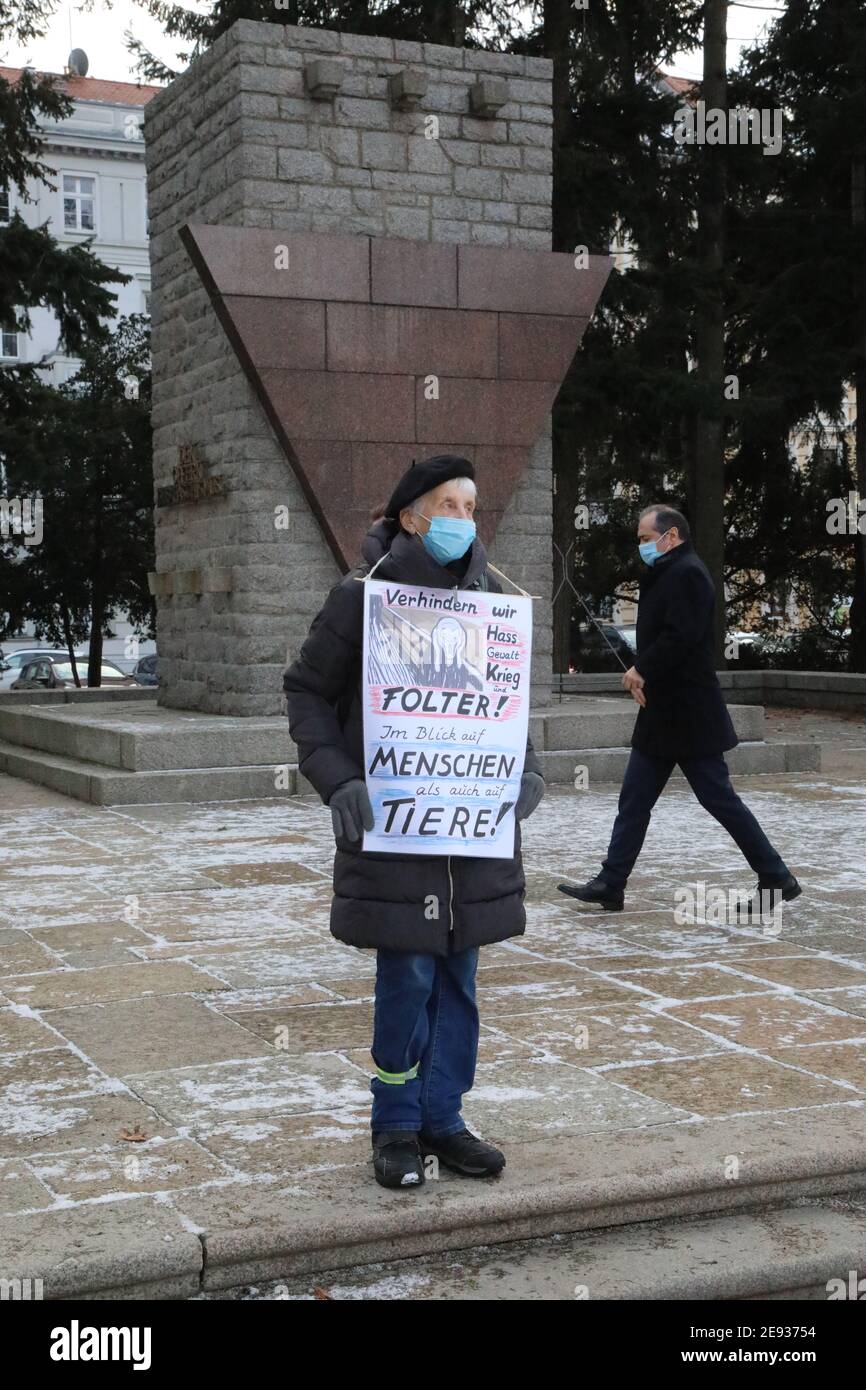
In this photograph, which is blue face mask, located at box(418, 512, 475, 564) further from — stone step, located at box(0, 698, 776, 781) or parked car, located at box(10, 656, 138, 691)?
parked car, located at box(10, 656, 138, 691)

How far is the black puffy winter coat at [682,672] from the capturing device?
721 centimetres

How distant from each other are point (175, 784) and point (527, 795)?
23.1ft

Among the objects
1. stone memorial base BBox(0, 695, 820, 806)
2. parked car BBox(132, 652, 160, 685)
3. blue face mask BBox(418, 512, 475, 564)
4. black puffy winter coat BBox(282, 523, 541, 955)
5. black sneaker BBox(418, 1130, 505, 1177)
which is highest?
blue face mask BBox(418, 512, 475, 564)

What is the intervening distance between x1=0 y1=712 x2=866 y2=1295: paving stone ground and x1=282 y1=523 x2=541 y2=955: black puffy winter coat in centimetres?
64

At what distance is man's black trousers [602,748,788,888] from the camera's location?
23.7 feet

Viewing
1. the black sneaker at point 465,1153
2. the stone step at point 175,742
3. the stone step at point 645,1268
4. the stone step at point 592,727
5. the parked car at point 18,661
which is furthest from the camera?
the parked car at point 18,661

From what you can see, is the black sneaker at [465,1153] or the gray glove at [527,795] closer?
the black sneaker at [465,1153]

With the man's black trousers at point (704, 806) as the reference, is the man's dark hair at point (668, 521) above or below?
above

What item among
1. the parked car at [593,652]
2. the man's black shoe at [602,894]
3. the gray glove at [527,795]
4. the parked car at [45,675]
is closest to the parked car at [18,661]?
the parked car at [45,675]

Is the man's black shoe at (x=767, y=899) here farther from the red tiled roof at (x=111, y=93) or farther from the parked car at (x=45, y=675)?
the red tiled roof at (x=111, y=93)

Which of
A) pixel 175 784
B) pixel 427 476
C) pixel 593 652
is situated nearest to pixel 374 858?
pixel 427 476

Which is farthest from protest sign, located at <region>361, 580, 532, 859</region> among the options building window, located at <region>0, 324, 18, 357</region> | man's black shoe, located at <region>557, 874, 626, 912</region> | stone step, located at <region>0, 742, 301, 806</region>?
building window, located at <region>0, 324, 18, 357</region>

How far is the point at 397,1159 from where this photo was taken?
13.2ft
